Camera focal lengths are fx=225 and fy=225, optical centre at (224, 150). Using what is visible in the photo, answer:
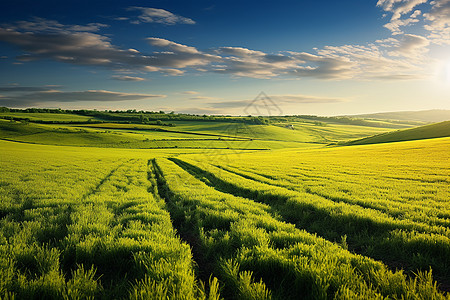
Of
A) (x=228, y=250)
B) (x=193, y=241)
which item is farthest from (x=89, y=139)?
(x=228, y=250)

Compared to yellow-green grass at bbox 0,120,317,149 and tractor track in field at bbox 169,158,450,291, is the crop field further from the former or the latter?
yellow-green grass at bbox 0,120,317,149

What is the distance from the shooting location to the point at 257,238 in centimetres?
546

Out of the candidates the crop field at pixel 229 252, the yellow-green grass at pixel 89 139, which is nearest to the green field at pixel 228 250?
the crop field at pixel 229 252

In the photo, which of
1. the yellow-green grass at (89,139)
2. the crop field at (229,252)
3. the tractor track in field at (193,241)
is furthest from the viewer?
the yellow-green grass at (89,139)

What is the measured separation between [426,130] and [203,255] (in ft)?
271

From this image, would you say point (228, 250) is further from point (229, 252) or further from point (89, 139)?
point (89, 139)

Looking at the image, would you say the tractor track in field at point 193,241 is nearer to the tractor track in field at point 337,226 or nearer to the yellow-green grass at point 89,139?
the tractor track in field at point 337,226

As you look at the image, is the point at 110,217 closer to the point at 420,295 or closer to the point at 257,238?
the point at 257,238

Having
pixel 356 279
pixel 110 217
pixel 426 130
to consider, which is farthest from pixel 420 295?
pixel 426 130

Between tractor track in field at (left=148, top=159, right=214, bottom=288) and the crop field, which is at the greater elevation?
the crop field

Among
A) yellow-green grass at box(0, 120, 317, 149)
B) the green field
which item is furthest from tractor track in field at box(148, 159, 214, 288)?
yellow-green grass at box(0, 120, 317, 149)

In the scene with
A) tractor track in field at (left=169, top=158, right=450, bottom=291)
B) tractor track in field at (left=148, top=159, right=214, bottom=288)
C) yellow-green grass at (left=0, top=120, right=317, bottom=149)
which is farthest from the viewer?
yellow-green grass at (left=0, top=120, right=317, bottom=149)

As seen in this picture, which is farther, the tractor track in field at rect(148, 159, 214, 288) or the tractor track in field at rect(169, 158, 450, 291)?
the tractor track in field at rect(169, 158, 450, 291)

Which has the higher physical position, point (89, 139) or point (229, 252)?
point (229, 252)
